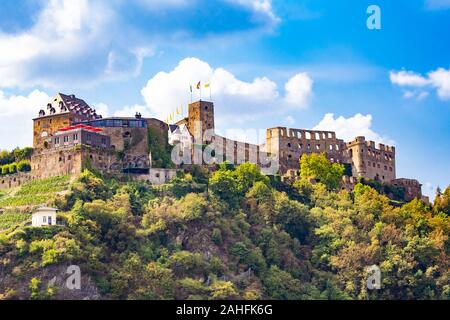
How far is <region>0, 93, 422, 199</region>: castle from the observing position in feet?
390

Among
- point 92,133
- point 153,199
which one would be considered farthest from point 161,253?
point 92,133

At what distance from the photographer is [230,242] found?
111750 millimetres

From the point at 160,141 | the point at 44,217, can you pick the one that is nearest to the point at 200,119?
the point at 160,141

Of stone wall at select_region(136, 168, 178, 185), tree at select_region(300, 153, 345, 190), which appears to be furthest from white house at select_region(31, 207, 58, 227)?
tree at select_region(300, 153, 345, 190)

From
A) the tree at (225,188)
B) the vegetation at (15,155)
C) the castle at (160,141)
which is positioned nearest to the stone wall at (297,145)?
the castle at (160,141)

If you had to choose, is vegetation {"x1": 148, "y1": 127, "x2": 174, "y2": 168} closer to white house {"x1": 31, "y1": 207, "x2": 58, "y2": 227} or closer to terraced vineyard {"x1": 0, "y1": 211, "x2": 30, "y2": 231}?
terraced vineyard {"x1": 0, "y1": 211, "x2": 30, "y2": 231}

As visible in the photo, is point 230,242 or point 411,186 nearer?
point 230,242

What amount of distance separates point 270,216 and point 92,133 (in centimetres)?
1786

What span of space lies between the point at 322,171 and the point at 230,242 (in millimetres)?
23940

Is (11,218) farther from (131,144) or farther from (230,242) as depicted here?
(230,242)

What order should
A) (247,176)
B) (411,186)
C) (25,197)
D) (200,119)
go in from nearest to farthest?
1. (25,197)
2. (247,176)
3. (200,119)
4. (411,186)

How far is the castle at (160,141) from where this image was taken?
119 metres

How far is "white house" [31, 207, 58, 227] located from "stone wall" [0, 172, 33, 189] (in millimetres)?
12865
